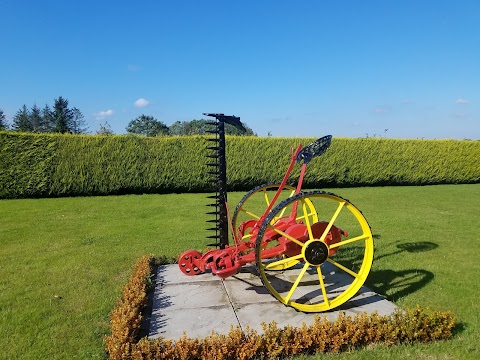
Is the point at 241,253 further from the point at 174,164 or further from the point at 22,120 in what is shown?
the point at 22,120

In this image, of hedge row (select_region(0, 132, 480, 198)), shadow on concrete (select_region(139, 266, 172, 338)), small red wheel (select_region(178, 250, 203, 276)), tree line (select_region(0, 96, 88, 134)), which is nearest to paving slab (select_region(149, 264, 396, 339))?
shadow on concrete (select_region(139, 266, 172, 338))

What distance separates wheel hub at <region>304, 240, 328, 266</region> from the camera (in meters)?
3.93

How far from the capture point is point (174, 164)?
14820mm

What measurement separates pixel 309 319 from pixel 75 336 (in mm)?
2162

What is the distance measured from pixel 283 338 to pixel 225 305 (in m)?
1.00

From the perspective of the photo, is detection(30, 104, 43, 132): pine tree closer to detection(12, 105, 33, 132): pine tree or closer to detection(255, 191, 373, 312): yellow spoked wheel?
detection(12, 105, 33, 132): pine tree

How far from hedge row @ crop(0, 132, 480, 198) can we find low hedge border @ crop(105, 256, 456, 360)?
1114 centimetres

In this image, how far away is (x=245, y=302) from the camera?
4.16 metres

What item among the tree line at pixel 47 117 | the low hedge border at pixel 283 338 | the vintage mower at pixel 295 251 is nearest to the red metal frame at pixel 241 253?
the vintage mower at pixel 295 251

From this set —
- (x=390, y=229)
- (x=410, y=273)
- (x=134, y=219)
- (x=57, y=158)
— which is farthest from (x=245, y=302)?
(x=57, y=158)

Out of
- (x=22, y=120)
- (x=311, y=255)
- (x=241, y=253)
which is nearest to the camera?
(x=311, y=255)

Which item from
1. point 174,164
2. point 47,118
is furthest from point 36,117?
point 174,164

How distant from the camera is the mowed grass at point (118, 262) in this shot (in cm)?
355

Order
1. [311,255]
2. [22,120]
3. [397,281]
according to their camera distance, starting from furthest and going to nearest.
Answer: [22,120] < [397,281] < [311,255]
